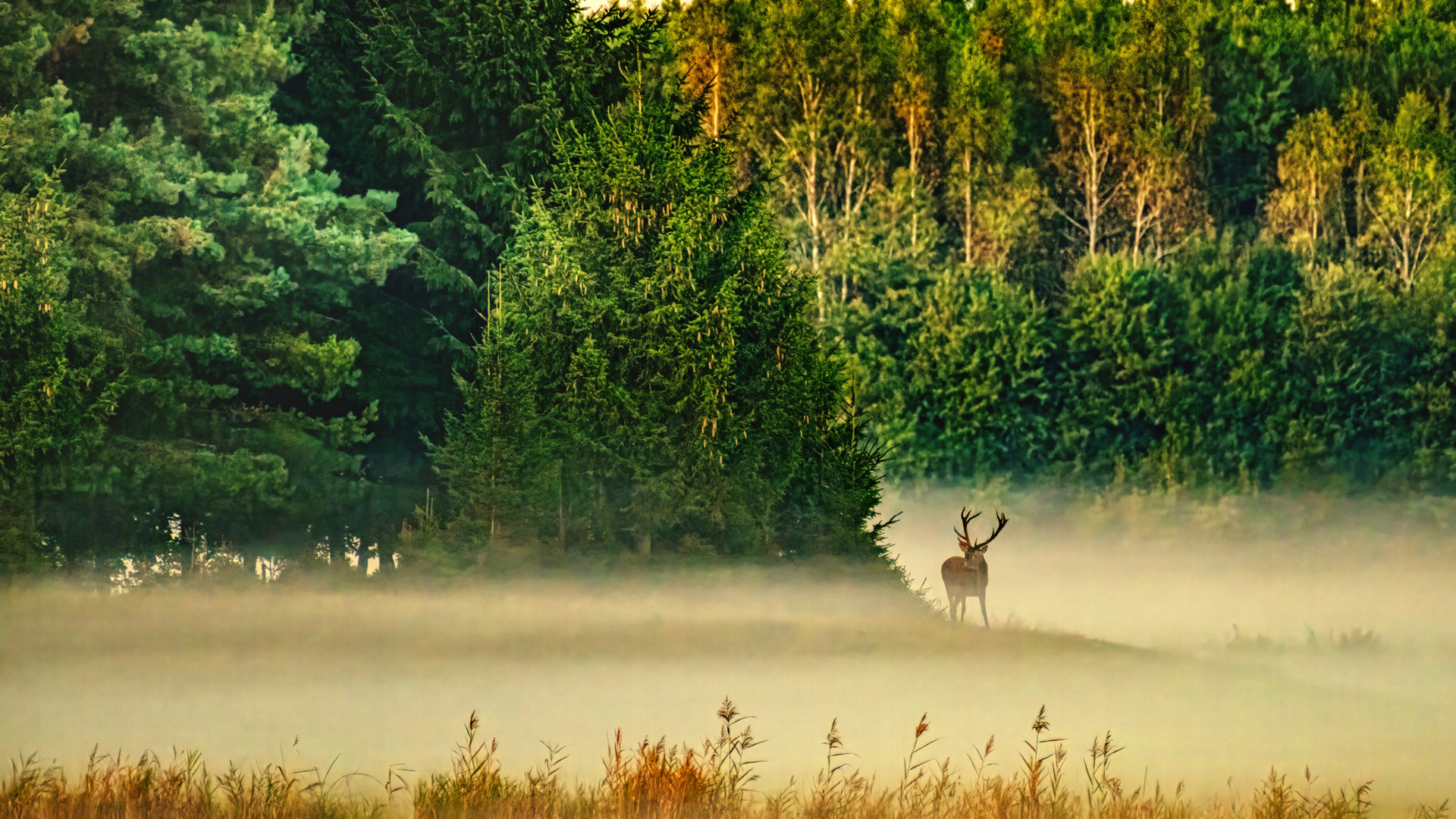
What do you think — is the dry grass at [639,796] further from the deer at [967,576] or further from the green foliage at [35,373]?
the green foliage at [35,373]

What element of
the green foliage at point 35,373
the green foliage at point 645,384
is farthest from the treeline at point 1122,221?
the green foliage at point 35,373

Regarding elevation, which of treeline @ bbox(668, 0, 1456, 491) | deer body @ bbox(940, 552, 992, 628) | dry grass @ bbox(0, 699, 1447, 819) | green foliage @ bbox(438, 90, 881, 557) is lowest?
dry grass @ bbox(0, 699, 1447, 819)

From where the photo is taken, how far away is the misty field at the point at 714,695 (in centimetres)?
1303

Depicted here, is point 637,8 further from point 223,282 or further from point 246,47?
point 223,282

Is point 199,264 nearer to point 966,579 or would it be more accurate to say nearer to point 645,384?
point 645,384

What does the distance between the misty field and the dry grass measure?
1.3 inches

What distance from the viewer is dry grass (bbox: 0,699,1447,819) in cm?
1228

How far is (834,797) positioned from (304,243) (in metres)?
17.2

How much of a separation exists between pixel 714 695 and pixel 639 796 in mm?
6731

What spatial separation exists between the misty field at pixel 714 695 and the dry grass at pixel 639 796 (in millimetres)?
33

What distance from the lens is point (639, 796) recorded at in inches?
487

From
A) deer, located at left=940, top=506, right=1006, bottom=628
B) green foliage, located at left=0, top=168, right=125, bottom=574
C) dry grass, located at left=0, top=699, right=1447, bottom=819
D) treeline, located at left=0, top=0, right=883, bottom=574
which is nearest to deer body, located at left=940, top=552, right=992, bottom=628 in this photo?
deer, located at left=940, top=506, right=1006, bottom=628

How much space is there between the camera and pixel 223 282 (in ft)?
89.7

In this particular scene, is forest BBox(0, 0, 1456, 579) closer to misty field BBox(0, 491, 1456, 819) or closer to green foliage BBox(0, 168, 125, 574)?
green foliage BBox(0, 168, 125, 574)
